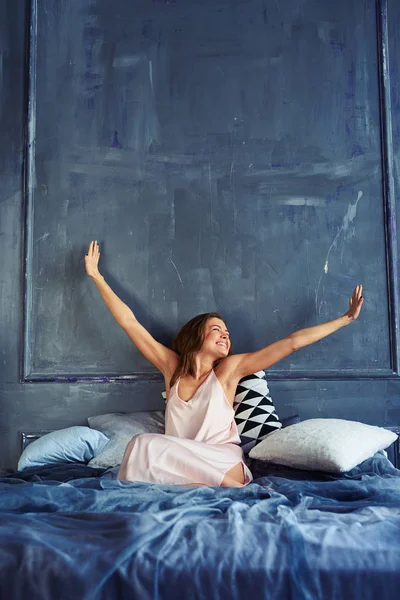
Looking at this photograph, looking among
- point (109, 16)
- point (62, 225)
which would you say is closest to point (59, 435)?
point (62, 225)

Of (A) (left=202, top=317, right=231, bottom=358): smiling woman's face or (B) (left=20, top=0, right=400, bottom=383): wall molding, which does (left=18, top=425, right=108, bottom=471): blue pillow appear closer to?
(B) (left=20, top=0, right=400, bottom=383): wall molding

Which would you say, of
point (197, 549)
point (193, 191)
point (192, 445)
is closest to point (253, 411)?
point (192, 445)

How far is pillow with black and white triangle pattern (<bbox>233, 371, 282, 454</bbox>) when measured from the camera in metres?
2.80

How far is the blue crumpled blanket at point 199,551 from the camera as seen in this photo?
1.39 meters

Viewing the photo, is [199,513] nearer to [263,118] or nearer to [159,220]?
[159,220]

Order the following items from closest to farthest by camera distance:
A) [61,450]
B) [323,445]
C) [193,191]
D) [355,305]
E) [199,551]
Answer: [199,551] → [323,445] → [61,450] → [355,305] → [193,191]

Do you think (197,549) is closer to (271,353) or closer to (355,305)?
(271,353)

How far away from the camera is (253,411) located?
286 centimetres

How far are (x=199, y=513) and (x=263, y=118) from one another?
2276 mm

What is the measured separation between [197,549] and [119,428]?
1423mm

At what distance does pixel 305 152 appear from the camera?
131 inches

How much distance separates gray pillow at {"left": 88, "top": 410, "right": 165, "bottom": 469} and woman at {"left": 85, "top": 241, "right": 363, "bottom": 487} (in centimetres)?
14

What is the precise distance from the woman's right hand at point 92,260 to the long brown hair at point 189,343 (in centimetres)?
52

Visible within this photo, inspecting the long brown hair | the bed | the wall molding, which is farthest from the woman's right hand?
the bed
